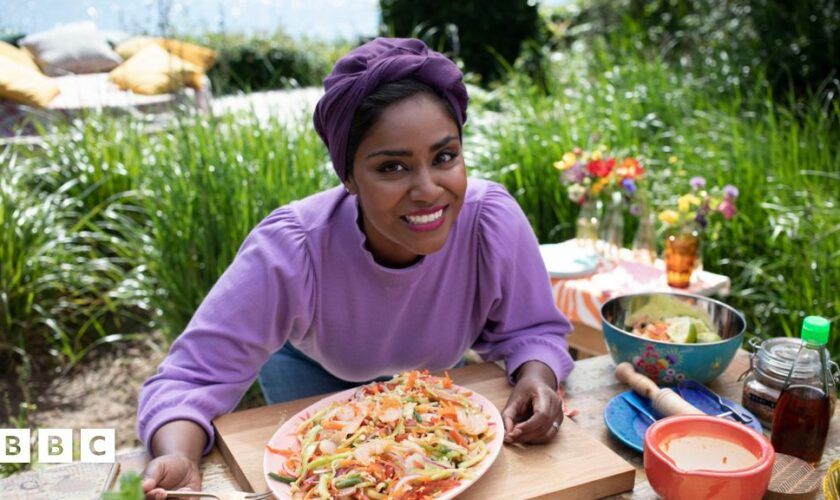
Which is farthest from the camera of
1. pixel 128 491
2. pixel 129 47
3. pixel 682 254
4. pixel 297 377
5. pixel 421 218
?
pixel 129 47

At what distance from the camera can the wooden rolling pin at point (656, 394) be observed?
1439mm

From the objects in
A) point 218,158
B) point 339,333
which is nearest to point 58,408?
point 218,158

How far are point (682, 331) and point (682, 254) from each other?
4.32ft

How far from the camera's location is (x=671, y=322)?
177cm

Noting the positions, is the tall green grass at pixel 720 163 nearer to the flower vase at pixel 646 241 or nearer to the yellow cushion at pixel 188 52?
the flower vase at pixel 646 241

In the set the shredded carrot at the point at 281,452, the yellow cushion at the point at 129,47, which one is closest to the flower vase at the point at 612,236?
the shredded carrot at the point at 281,452

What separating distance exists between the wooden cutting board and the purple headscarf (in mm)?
546

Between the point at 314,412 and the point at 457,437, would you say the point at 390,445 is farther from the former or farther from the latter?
the point at 314,412

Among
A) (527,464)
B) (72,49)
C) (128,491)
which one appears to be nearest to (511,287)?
(527,464)

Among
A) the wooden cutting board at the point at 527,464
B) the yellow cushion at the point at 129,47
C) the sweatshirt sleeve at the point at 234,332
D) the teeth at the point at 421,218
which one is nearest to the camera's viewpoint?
the wooden cutting board at the point at 527,464

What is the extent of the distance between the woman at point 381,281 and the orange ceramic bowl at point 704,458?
0.21 meters

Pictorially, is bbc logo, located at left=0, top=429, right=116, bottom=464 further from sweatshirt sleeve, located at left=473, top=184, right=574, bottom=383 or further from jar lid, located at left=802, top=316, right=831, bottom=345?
jar lid, located at left=802, top=316, right=831, bottom=345

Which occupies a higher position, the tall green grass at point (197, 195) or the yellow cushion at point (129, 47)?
the yellow cushion at point (129, 47)

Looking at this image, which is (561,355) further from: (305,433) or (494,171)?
(494,171)
